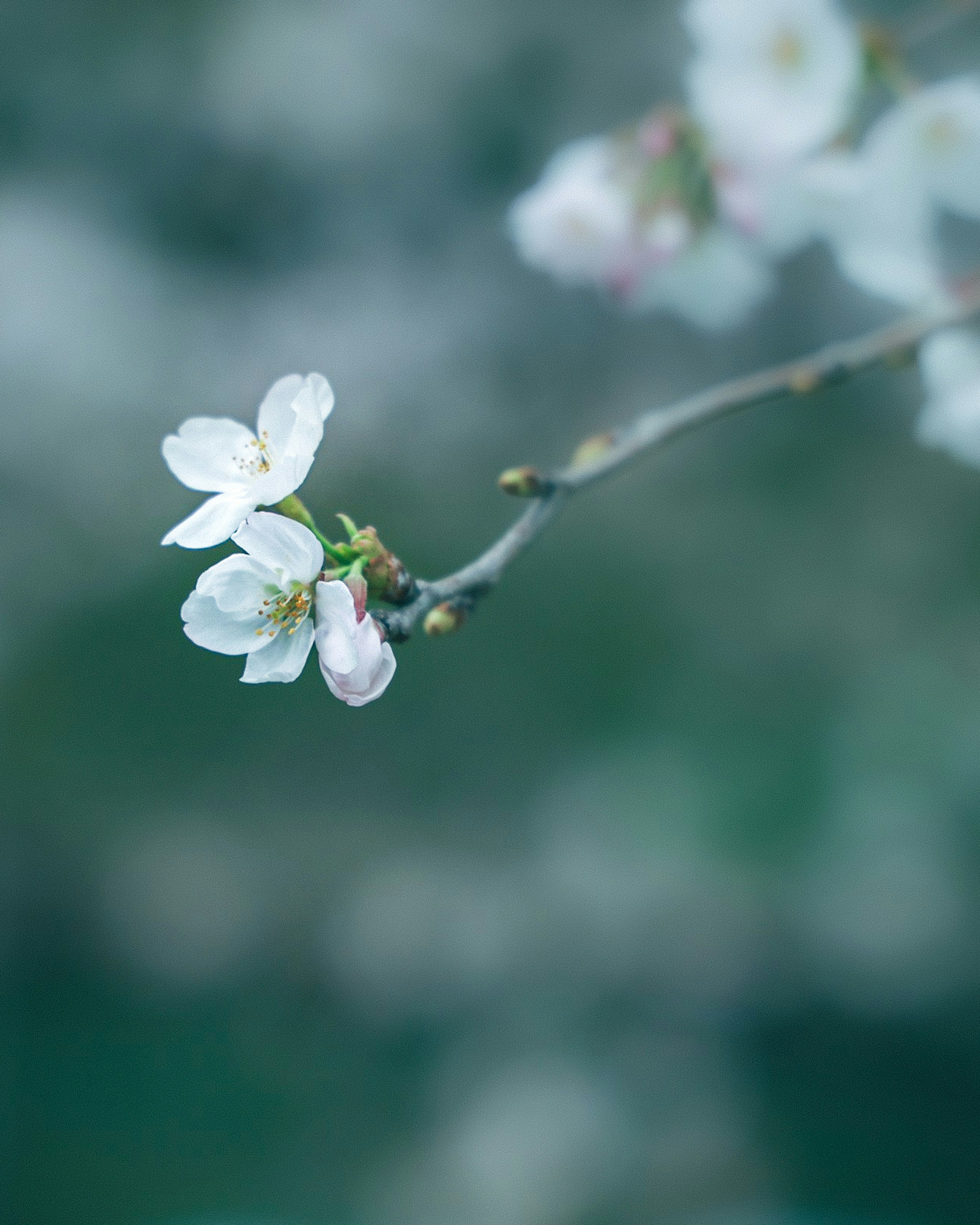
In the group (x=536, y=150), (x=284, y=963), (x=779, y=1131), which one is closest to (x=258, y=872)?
(x=284, y=963)

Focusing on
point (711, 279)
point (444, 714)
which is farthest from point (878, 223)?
A: point (444, 714)

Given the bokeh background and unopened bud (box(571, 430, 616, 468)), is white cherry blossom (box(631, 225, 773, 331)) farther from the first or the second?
the bokeh background

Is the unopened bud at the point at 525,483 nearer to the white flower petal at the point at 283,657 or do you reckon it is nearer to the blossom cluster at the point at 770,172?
the white flower petal at the point at 283,657

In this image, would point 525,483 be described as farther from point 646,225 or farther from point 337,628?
point 646,225

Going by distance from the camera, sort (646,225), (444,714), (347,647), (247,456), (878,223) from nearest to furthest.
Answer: (347,647)
(247,456)
(878,223)
(646,225)
(444,714)

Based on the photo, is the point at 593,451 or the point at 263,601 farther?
the point at 593,451

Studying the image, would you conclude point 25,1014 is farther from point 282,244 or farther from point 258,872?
point 282,244
